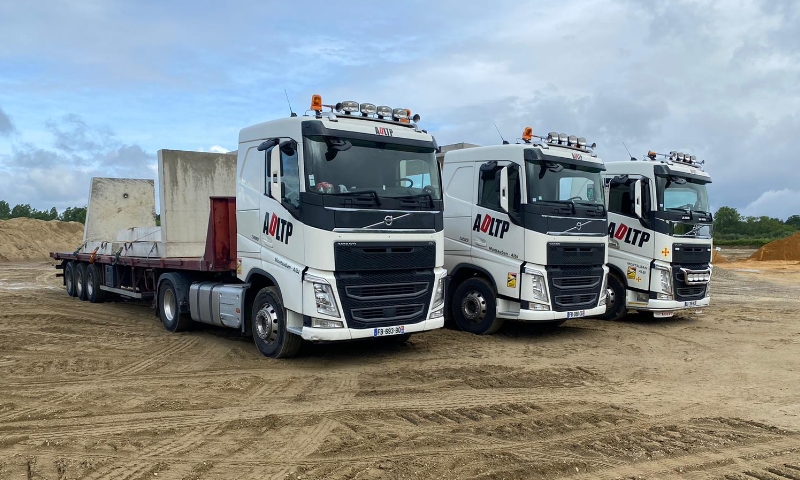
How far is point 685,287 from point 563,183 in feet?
12.3

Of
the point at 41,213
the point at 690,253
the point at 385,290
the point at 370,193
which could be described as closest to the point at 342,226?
the point at 370,193

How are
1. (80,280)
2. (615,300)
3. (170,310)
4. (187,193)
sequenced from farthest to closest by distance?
(80,280), (615,300), (187,193), (170,310)

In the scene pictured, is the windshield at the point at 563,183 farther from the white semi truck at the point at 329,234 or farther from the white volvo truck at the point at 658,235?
the white semi truck at the point at 329,234

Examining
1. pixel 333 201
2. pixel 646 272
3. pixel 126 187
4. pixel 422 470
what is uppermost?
pixel 126 187

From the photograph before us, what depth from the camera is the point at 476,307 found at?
1048 cm

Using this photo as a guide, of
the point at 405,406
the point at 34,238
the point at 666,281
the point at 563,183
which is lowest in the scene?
the point at 405,406

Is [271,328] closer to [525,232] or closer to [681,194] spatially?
[525,232]

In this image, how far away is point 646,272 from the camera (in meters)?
11.8

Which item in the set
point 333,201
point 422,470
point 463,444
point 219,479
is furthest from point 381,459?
point 333,201

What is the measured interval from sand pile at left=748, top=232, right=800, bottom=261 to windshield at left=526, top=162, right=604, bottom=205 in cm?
3325

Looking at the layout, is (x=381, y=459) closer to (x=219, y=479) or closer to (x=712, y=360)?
(x=219, y=479)

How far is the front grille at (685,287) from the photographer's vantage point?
1185cm

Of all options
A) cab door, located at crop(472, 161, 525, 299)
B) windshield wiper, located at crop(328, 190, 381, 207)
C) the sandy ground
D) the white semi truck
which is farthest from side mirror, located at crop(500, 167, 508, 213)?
windshield wiper, located at crop(328, 190, 381, 207)

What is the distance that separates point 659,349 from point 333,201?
5660mm
